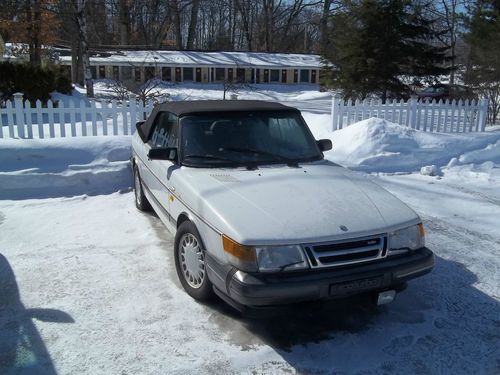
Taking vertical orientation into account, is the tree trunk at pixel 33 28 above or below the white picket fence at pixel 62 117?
above

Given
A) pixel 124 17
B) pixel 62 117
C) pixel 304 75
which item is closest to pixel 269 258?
pixel 62 117

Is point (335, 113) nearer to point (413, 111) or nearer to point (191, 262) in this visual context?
point (413, 111)

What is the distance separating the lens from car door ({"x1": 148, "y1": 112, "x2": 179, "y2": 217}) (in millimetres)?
4754

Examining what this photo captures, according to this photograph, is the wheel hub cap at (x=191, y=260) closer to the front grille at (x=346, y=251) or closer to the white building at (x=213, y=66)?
the front grille at (x=346, y=251)

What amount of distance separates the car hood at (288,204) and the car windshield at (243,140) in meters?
0.17

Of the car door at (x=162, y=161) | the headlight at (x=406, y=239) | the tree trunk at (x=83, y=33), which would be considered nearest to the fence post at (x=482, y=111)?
the car door at (x=162, y=161)

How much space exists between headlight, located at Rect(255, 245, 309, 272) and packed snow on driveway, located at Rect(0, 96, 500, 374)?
1.01 ft

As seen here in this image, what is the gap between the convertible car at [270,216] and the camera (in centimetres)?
325

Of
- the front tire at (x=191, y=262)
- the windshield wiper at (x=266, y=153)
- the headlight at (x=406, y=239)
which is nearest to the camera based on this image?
the headlight at (x=406, y=239)

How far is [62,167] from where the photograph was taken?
25.2 feet

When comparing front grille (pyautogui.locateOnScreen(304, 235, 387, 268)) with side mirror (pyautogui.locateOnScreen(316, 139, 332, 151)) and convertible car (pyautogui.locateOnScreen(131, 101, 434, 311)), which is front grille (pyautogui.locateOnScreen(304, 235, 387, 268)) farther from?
side mirror (pyautogui.locateOnScreen(316, 139, 332, 151))

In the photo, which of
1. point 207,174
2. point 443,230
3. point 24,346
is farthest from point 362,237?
point 443,230

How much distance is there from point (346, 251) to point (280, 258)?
18.7 inches

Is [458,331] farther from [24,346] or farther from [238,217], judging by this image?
[24,346]
